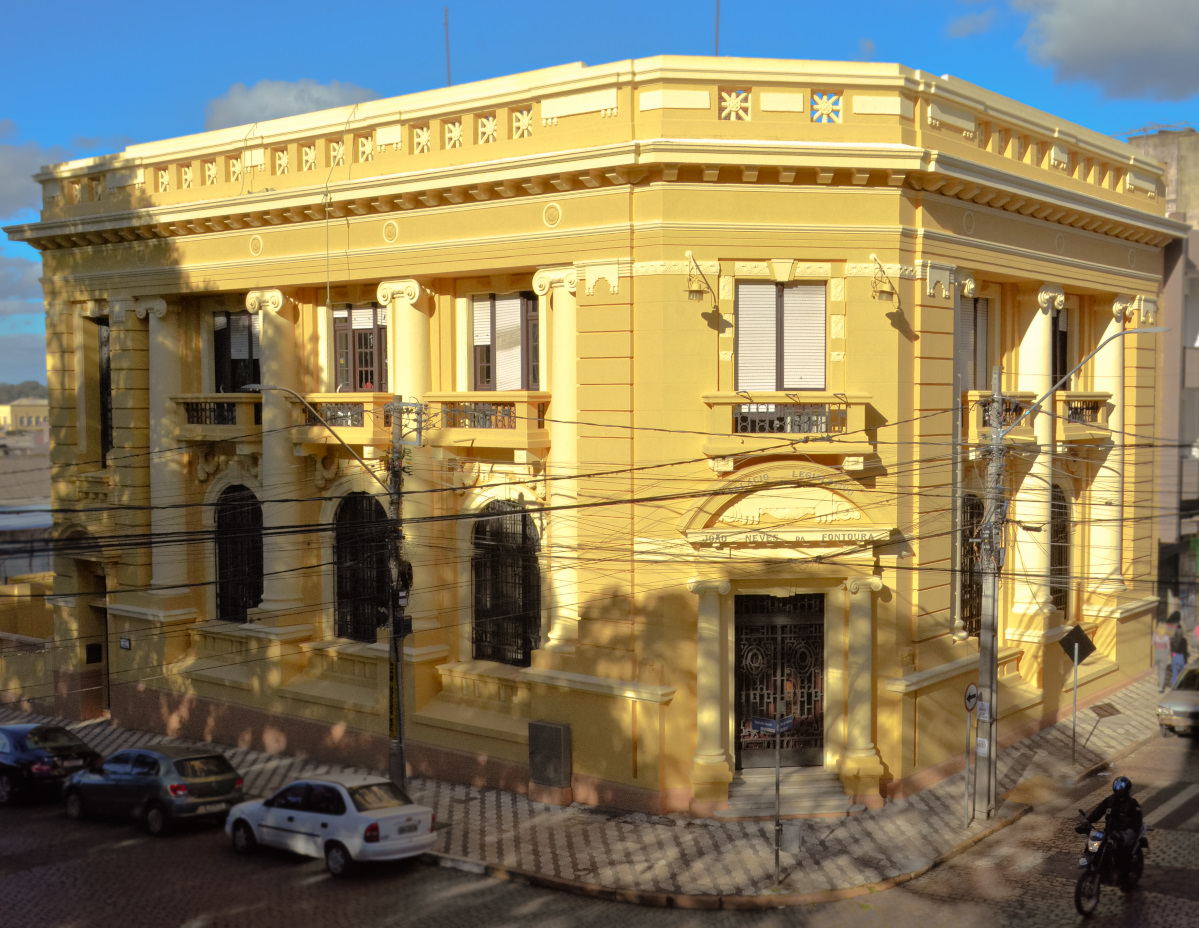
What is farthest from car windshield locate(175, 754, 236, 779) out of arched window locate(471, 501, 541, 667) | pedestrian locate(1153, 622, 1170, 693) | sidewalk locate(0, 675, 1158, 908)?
pedestrian locate(1153, 622, 1170, 693)

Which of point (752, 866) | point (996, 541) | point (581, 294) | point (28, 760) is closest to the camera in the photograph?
point (752, 866)

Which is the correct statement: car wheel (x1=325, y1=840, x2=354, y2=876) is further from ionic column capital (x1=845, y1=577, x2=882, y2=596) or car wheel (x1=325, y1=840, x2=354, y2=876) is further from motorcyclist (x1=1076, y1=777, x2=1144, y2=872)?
motorcyclist (x1=1076, y1=777, x2=1144, y2=872)

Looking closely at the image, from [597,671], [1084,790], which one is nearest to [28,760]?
[597,671]

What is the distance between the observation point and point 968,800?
1941cm

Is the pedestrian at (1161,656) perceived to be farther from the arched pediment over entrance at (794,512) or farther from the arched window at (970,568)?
the arched pediment over entrance at (794,512)

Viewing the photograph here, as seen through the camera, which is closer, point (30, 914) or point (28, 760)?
point (30, 914)

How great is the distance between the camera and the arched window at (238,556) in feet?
86.7

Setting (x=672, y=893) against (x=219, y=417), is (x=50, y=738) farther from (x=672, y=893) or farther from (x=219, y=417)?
(x=672, y=893)

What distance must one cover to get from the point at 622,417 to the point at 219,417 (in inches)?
416

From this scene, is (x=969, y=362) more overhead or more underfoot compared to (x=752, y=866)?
more overhead

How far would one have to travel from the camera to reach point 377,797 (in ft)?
59.3

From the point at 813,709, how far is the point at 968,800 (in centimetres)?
286

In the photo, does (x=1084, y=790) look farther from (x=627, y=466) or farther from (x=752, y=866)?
(x=627, y=466)

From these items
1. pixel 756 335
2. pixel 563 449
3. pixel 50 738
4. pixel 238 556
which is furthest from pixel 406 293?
pixel 50 738
